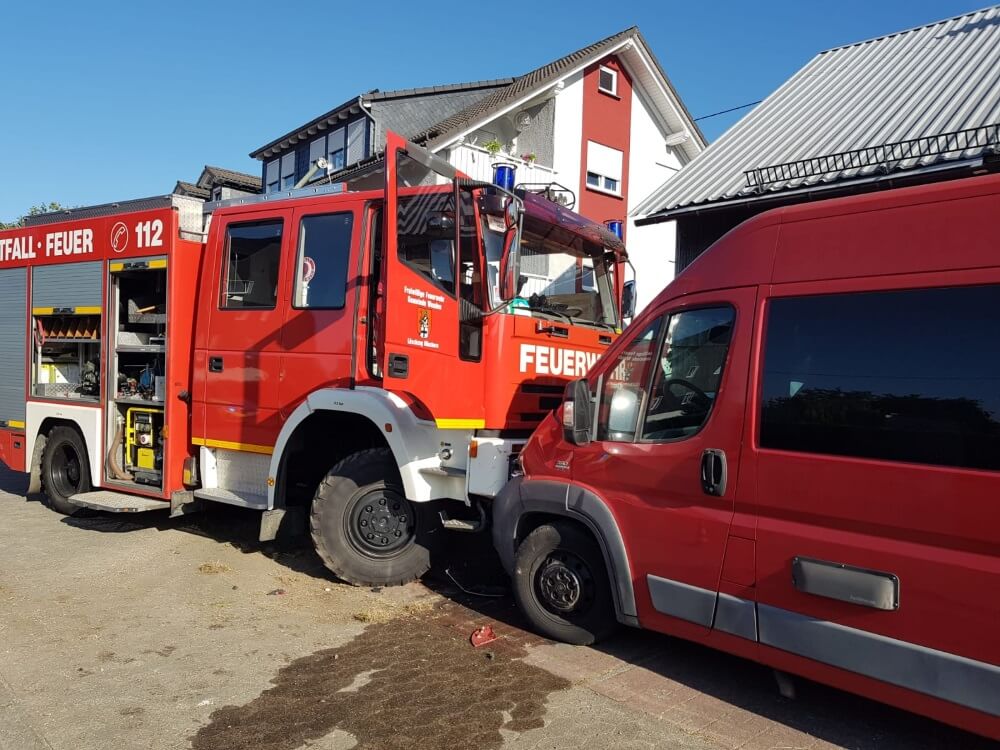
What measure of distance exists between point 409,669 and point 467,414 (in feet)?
5.87

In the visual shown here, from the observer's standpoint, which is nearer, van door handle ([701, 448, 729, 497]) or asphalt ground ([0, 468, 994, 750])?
asphalt ground ([0, 468, 994, 750])

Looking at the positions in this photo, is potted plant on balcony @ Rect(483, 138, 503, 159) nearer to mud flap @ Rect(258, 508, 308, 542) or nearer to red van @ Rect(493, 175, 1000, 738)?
mud flap @ Rect(258, 508, 308, 542)

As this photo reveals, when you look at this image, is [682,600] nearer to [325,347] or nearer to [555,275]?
[555,275]

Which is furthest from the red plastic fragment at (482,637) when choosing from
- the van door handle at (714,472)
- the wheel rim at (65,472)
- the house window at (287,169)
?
the house window at (287,169)

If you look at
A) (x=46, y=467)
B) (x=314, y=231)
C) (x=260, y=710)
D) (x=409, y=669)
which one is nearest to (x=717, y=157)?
(x=314, y=231)

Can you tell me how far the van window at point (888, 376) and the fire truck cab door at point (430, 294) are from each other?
232 cm

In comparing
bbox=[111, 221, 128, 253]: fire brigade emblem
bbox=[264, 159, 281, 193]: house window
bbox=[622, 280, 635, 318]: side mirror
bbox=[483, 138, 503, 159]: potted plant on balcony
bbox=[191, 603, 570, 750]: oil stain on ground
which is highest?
bbox=[264, 159, 281, 193]: house window

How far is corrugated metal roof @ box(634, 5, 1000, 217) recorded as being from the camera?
22.6 ft

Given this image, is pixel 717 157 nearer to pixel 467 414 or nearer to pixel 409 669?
pixel 467 414

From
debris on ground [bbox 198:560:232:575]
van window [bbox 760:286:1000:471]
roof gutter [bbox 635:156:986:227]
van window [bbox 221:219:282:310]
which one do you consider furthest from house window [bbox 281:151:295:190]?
van window [bbox 760:286:1000:471]

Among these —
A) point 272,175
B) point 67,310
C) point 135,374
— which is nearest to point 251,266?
point 135,374

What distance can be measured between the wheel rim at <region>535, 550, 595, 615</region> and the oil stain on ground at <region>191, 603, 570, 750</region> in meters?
0.36

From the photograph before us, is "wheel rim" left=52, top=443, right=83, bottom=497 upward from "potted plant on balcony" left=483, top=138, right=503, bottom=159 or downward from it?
downward

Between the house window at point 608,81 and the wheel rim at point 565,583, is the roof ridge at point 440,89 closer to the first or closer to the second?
the house window at point 608,81
